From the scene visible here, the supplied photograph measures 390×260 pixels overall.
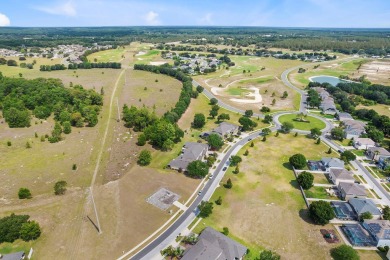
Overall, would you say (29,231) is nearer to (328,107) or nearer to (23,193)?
(23,193)

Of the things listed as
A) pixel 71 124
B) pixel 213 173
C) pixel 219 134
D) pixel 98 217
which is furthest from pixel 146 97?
pixel 98 217

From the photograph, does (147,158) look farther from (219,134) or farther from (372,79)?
(372,79)

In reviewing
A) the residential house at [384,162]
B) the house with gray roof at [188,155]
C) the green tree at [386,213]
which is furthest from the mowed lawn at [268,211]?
the residential house at [384,162]

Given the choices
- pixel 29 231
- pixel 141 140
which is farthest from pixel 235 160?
pixel 29 231

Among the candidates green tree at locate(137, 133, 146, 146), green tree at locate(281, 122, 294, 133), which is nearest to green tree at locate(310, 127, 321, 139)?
green tree at locate(281, 122, 294, 133)

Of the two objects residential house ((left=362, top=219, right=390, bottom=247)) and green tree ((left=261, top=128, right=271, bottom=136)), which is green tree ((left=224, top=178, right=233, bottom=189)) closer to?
residential house ((left=362, top=219, right=390, bottom=247))
